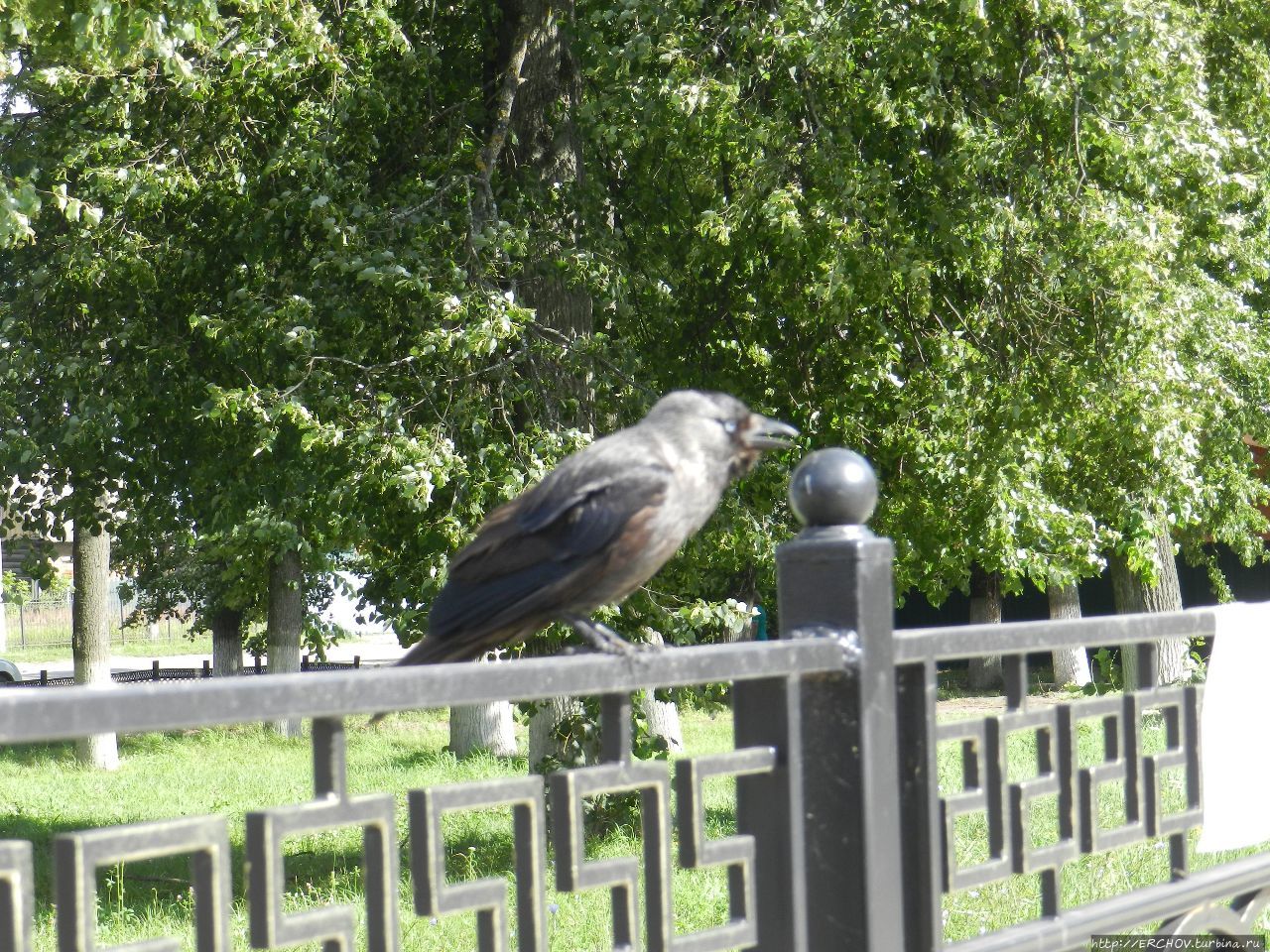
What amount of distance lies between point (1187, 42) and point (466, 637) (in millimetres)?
7932

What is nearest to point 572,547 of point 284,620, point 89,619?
point 89,619

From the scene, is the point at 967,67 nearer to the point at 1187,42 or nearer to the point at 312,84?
the point at 1187,42

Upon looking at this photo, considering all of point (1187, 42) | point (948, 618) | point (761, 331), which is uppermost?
point (1187, 42)

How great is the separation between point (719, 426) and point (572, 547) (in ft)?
1.67

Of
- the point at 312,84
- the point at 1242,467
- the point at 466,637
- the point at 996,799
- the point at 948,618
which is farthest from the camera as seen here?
the point at 948,618

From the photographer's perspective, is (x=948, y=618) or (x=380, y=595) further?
(x=948, y=618)

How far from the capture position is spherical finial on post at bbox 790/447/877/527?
2328mm

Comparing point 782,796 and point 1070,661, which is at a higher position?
point 782,796

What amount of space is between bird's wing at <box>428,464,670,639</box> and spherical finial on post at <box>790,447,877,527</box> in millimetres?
472

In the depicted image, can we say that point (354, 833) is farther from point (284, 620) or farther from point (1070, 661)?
point (1070, 661)

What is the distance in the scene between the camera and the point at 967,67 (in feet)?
33.3

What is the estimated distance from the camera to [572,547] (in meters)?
2.73

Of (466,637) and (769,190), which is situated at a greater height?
(769,190)

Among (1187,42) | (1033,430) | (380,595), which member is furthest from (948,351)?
(380,595)
